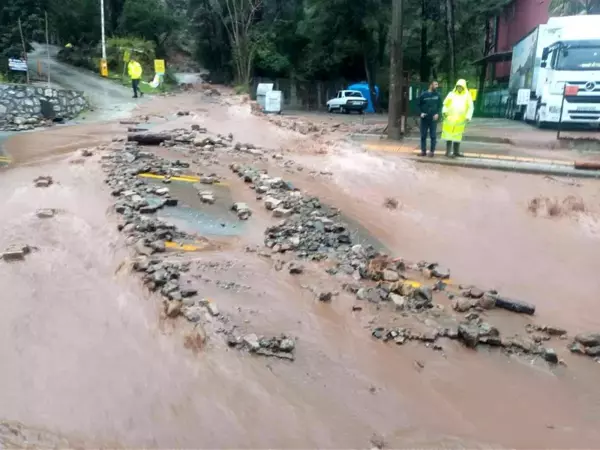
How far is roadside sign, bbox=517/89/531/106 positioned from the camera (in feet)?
62.9

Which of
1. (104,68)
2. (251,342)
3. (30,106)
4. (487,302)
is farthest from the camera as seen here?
(104,68)

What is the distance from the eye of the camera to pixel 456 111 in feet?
38.0

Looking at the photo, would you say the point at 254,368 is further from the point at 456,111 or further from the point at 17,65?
the point at 17,65

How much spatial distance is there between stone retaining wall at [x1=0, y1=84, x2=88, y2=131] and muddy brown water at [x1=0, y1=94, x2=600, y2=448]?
940 centimetres

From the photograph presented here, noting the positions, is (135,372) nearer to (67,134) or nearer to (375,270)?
(375,270)

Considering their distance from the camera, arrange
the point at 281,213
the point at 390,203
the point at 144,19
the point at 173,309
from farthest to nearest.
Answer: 1. the point at 144,19
2. the point at 390,203
3. the point at 281,213
4. the point at 173,309

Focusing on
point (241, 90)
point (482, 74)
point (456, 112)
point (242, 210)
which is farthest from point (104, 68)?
point (242, 210)

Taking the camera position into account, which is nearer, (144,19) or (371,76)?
(144,19)

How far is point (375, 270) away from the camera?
19.6 ft

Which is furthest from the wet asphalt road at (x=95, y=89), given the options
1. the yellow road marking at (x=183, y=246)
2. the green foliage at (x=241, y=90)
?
the yellow road marking at (x=183, y=246)

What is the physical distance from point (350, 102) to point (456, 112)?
2006cm

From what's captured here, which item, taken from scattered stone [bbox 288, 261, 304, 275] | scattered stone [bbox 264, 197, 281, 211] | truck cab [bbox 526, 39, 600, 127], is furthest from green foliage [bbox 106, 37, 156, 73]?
scattered stone [bbox 288, 261, 304, 275]

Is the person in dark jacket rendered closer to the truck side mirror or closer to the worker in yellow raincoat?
the worker in yellow raincoat

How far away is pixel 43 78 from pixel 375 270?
19866 mm
